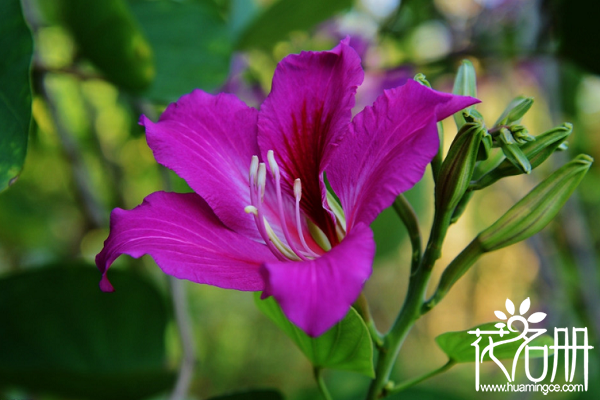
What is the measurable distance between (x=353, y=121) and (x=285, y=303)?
0.22 meters

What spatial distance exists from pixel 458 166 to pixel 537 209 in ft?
0.40

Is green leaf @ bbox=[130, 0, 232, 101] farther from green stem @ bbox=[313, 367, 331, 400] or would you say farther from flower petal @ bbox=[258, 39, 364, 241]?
green stem @ bbox=[313, 367, 331, 400]

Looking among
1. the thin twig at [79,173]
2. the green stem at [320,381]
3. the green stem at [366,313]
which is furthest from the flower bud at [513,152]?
the thin twig at [79,173]

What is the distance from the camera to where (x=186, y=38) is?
100cm

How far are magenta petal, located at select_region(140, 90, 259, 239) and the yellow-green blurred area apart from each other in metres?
0.29

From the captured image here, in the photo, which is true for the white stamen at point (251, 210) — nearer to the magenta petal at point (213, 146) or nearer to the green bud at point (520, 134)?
the magenta petal at point (213, 146)

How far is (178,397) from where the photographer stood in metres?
0.78

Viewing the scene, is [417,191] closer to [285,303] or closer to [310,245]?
[310,245]

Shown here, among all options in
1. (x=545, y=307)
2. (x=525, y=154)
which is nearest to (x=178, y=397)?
(x=525, y=154)

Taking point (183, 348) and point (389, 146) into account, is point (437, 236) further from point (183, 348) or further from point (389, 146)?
point (183, 348)

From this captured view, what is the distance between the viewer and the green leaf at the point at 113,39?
79 cm

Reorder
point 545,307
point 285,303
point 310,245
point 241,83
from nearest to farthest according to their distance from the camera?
point 285,303 < point 310,245 < point 241,83 < point 545,307

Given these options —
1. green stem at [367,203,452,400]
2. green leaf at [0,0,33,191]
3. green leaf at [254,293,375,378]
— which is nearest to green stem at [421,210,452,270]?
green stem at [367,203,452,400]

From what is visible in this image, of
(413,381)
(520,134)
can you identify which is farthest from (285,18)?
(413,381)
